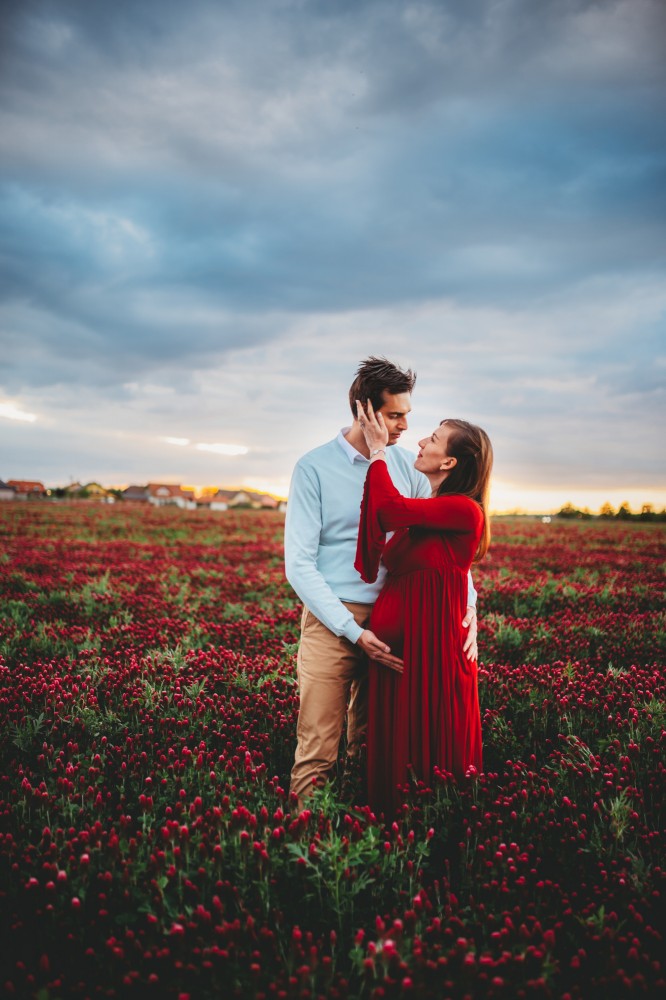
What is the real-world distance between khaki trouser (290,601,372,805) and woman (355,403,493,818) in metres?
0.22

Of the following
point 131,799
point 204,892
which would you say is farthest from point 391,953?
point 131,799

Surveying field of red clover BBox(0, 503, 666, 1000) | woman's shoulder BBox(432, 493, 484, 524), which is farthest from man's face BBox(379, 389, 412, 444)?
field of red clover BBox(0, 503, 666, 1000)

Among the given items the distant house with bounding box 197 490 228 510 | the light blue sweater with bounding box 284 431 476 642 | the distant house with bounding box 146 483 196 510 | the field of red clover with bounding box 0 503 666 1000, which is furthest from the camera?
the distant house with bounding box 146 483 196 510

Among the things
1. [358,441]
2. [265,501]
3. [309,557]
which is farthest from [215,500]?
[309,557]

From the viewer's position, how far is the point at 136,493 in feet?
413

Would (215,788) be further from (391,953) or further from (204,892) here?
(391,953)

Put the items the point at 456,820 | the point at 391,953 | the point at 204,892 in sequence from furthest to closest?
the point at 456,820
the point at 204,892
the point at 391,953

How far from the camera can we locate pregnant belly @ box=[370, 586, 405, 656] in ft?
11.7

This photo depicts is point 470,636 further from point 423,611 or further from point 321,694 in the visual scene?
point 321,694

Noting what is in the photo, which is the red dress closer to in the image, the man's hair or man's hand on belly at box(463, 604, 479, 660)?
man's hand on belly at box(463, 604, 479, 660)

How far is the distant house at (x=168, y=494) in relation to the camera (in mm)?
113569

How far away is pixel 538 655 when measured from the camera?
655 cm

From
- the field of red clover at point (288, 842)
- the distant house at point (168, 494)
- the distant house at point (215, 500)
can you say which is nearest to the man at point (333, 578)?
the field of red clover at point (288, 842)

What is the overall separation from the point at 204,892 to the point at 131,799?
1232 mm
